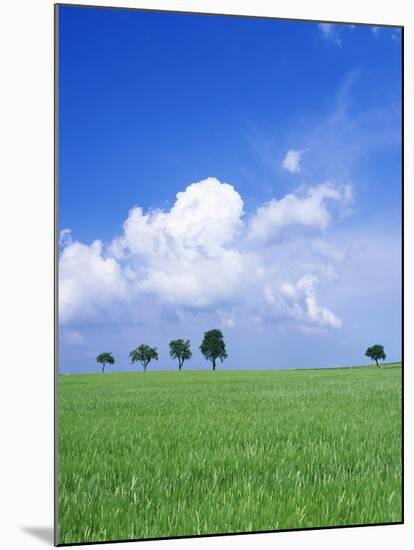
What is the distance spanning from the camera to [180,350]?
593 cm

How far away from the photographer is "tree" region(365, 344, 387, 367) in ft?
20.7

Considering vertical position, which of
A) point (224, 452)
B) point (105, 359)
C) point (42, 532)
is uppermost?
point (105, 359)

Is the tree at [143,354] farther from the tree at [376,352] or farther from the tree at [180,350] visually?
the tree at [376,352]

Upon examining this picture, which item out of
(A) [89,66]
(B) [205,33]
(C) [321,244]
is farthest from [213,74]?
(C) [321,244]

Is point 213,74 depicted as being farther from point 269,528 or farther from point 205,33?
point 269,528

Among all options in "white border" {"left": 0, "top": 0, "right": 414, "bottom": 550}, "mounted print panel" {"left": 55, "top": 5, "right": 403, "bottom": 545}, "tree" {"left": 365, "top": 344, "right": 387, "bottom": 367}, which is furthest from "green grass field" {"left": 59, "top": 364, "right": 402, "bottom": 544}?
"white border" {"left": 0, "top": 0, "right": 414, "bottom": 550}

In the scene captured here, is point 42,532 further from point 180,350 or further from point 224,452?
point 180,350

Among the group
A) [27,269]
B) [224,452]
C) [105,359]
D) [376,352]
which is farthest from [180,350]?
[376,352]

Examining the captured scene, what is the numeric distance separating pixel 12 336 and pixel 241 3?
9.39 feet

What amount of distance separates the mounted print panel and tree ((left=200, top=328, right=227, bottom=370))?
0.5 inches

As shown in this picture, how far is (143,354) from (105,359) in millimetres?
267

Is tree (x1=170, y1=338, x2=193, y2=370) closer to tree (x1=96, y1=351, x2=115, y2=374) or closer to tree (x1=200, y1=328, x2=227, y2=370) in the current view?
tree (x1=200, y1=328, x2=227, y2=370)

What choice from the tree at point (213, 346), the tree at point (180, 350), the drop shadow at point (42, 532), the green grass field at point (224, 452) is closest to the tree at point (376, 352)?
the green grass field at point (224, 452)

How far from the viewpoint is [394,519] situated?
6020mm
